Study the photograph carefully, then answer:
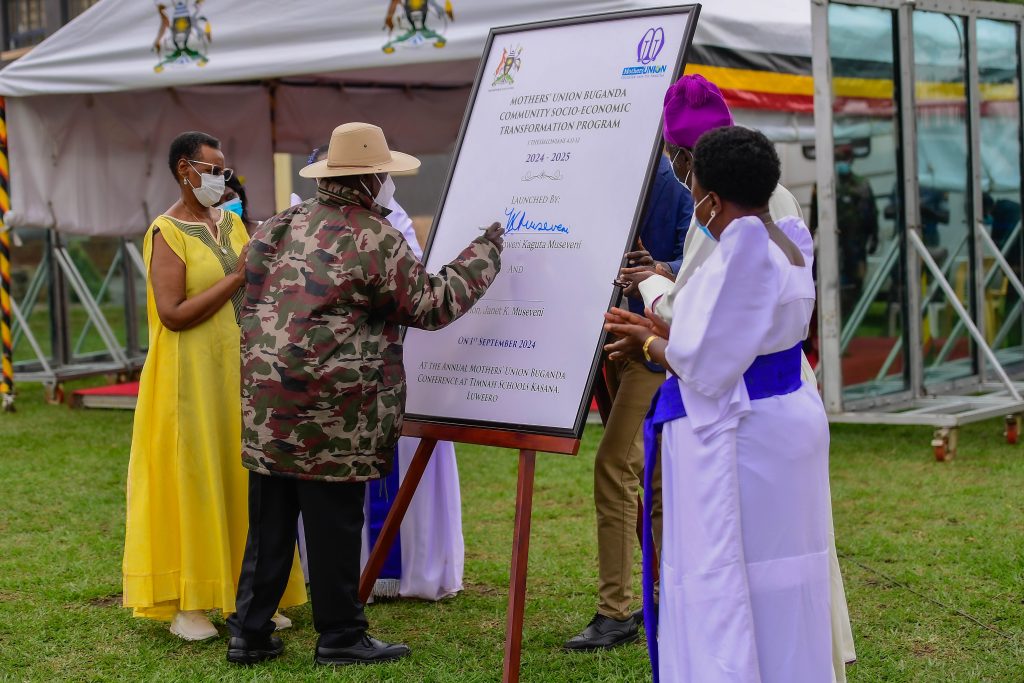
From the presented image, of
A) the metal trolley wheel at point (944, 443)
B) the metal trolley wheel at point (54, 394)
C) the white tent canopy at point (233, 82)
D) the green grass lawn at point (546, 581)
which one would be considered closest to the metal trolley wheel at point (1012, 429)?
the green grass lawn at point (546, 581)

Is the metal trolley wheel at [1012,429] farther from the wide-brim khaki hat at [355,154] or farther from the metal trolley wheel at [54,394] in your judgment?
the metal trolley wheel at [54,394]

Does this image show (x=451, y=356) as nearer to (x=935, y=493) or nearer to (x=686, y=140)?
(x=686, y=140)

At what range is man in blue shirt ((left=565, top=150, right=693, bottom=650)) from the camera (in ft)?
13.8

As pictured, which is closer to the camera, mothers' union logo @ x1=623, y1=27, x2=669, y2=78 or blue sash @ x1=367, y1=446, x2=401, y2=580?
mothers' union logo @ x1=623, y1=27, x2=669, y2=78

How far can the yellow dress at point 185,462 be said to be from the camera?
4395 millimetres

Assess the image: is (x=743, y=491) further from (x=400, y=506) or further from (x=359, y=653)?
(x=359, y=653)

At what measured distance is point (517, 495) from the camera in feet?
12.7

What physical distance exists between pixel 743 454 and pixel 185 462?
7.44 feet

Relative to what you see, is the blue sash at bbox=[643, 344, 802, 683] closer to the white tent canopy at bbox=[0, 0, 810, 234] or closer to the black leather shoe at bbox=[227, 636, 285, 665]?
the black leather shoe at bbox=[227, 636, 285, 665]

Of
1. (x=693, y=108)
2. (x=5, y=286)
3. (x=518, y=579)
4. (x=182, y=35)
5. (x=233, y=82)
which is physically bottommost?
(x=518, y=579)

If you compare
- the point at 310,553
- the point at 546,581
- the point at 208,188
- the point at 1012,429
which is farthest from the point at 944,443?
the point at 208,188
